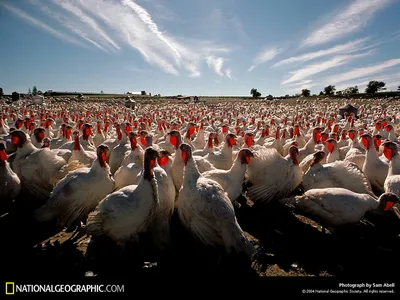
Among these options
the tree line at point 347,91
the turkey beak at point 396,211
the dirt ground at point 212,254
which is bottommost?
the dirt ground at point 212,254

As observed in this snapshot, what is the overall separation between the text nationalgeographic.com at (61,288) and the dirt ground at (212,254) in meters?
0.39

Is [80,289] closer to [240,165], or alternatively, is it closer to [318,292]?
[318,292]

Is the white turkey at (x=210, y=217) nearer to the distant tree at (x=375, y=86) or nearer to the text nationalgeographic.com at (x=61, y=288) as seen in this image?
the text nationalgeographic.com at (x=61, y=288)

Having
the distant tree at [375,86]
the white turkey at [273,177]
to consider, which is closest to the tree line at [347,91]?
the distant tree at [375,86]

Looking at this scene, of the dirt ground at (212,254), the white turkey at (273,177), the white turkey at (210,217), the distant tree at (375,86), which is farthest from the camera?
the distant tree at (375,86)

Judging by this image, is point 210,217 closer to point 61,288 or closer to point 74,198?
point 61,288

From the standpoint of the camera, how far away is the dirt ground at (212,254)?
3.83 metres

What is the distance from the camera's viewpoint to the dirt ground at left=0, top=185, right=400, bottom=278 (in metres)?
3.83

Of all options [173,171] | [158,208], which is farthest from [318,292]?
[173,171]

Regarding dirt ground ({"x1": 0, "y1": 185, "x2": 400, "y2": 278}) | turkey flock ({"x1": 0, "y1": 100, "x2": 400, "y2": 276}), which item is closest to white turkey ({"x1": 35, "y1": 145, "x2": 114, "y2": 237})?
turkey flock ({"x1": 0, "y1": 100, "x2": 400, "y2": 276})

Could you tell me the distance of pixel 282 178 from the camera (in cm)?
596

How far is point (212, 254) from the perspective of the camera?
4016 millimetres

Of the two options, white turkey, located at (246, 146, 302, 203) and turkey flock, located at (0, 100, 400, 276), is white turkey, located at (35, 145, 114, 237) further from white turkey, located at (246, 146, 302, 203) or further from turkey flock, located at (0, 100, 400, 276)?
white turkey, located at (246, 146, 302, 203)

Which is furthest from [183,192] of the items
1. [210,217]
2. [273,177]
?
[273,177]
